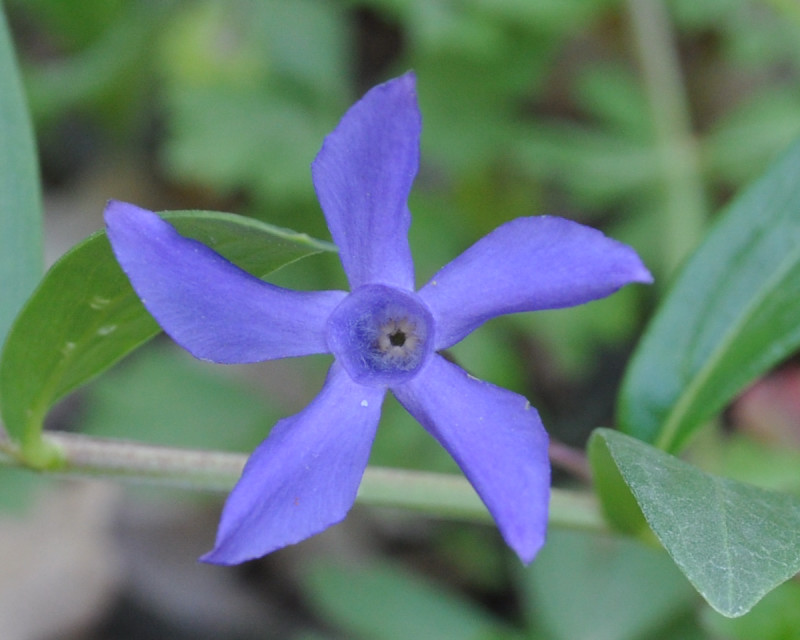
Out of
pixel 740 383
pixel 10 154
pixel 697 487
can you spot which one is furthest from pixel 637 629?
pixel 10 154

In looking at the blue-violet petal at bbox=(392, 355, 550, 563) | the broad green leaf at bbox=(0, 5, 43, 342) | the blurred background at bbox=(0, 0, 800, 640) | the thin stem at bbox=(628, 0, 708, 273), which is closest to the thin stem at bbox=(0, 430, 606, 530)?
the broad green leaf at bbox=(0, 5, 43, 342)

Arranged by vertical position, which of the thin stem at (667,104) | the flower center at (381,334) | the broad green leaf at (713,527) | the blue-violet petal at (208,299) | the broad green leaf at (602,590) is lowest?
the broad green leaf at (602,590)

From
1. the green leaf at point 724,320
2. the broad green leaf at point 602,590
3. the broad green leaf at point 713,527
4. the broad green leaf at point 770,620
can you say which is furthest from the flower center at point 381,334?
the broad green leaf at point 602,590

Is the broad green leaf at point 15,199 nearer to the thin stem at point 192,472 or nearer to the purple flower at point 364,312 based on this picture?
the thin stem at point 192,472

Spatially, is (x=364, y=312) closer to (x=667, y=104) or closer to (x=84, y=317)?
(x=84, y=317)

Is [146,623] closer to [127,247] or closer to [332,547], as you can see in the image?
[332,547]
